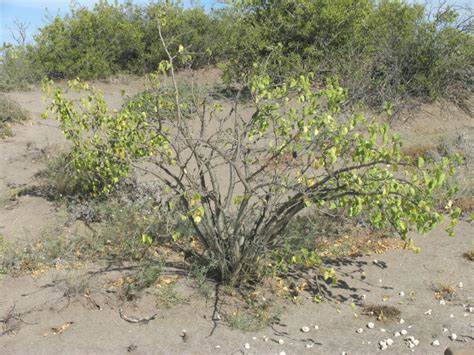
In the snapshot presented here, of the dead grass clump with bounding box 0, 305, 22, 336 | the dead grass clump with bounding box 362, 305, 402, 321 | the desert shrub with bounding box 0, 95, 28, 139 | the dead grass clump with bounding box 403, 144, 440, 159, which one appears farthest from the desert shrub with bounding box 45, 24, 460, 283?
the desert shrub with bounding box 0, 95, 28, 139

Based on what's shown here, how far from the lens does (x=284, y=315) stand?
430cm

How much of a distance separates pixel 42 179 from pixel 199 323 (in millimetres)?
4112

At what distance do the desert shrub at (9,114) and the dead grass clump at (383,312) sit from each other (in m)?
7.22

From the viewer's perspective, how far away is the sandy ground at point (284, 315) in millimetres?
3908

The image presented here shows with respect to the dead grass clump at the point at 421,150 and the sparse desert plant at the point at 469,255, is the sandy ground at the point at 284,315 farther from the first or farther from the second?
the dead grass clump at the point at 421,150

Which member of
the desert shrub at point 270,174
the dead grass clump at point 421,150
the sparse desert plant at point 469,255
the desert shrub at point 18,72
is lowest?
the sparse desert plant at point 469,255

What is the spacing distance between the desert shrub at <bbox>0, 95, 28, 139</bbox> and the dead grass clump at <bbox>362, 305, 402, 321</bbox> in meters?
7.22

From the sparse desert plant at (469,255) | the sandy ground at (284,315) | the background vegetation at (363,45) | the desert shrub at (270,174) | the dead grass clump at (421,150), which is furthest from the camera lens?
the background vegetation at (363,45)

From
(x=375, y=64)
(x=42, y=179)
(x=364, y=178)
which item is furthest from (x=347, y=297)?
(x=375, y=64)

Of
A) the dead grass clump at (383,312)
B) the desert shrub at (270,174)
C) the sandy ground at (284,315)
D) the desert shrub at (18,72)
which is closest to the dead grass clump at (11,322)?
the sandy ground at (284,315)

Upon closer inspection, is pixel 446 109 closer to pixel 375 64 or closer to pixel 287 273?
pixel 375 64

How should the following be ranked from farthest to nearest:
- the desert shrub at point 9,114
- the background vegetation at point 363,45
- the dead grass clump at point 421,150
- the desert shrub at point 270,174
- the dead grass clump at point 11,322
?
the background vegetation at point 363,45, the desert shrub at point 9,114, the dead grass clump at point 421,150, the dead grass clump at point 11,322, the desert shrub at point 270,174

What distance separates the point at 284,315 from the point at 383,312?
0.77m

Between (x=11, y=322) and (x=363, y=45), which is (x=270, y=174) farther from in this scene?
(x=363, y=45)
